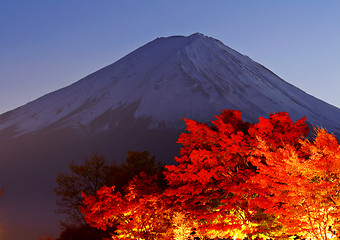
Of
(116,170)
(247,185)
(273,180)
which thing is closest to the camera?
(273,180)

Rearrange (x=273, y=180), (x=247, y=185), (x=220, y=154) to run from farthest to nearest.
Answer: (x=220, y=154) < (x=247, y=185) < (x=273, y=180)

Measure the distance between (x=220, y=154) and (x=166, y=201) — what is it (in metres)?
4.56

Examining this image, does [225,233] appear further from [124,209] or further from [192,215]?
[124,209]

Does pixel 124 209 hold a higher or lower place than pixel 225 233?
higher

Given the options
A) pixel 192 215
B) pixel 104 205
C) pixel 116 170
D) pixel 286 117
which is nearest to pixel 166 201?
pixel 192 215

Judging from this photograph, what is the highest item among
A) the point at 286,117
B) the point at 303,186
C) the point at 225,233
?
the point at 286,117

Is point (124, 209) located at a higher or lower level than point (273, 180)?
lower

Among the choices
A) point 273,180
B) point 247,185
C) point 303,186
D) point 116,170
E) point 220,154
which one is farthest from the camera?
point 116,170

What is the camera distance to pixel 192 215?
31.7m

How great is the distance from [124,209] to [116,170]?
16.5 metres

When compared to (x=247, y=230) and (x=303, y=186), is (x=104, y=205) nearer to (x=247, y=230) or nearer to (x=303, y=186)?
(x=247, y=230)

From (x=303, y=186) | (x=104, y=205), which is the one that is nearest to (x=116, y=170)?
(x=104, y=205)

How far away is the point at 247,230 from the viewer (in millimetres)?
29812

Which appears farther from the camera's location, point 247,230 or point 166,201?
point 166,201
